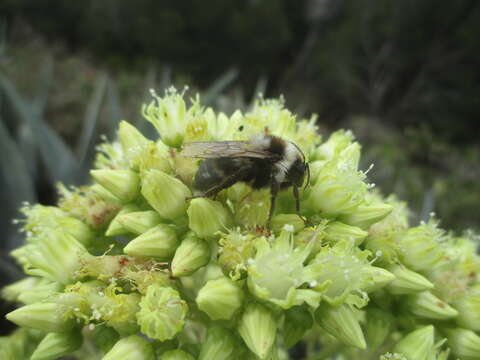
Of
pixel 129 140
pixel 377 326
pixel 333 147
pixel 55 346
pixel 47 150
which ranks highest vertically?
pixel 47 150

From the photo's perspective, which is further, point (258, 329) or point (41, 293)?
point (41, 293)

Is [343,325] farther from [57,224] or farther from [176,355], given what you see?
[57,224]

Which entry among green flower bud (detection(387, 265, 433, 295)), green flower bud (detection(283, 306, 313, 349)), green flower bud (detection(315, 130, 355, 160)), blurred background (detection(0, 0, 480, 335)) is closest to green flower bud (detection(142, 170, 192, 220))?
green flower bud (detection(283, 306, 313, 349))

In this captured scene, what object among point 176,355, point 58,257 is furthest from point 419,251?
point 58,257

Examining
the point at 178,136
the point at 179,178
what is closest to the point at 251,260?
the point at 179,178

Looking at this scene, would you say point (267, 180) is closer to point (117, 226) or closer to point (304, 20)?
point (117, 226)

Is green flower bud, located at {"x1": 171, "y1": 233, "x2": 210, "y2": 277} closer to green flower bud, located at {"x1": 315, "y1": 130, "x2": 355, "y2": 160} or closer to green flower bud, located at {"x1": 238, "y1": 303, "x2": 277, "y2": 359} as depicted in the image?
green flower bud, located at {"x1": 238, "y1": 303, "x2": 277, "y2": 359}
